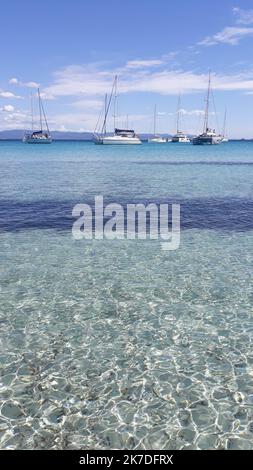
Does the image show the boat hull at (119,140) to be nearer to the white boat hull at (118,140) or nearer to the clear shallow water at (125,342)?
the white boat hull at (118,140)

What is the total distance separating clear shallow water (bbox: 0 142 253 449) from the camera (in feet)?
27.8

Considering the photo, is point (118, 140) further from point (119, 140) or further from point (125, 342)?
point (125, 342)

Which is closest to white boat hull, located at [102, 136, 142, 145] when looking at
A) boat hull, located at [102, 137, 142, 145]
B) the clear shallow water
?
boat hull, located at [102, 137, 142, 145]

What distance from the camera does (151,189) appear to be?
140 ft

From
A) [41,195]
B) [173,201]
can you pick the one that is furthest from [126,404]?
[41,195]

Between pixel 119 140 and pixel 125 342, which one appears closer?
pixel 125 342

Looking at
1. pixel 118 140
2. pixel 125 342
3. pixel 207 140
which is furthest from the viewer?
pixel 207 140

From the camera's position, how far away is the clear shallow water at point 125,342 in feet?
27.8

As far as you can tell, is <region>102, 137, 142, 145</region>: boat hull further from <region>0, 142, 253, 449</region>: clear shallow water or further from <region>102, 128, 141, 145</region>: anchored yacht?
<region>0, 142, 253, 449</region>: clear shallow water

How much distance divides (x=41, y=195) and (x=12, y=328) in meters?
27.2

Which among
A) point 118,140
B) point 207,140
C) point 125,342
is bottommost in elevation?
point 125,342

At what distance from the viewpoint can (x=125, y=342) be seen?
11.7m

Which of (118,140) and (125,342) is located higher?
(118,140)

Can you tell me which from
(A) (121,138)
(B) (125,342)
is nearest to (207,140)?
(A) (121,138)
